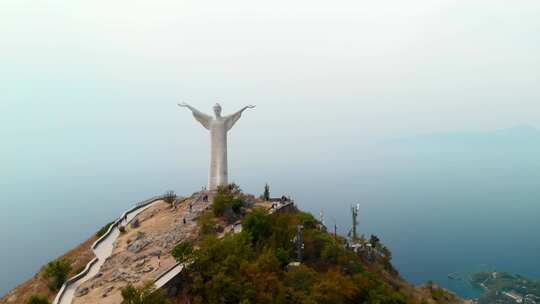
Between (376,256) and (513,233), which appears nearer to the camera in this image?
(376,256)

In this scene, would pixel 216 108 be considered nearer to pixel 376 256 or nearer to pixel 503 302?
pixel 376 256

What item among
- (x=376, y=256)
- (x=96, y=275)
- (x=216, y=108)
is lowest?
(x=376, y=256)

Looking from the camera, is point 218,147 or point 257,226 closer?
point 257,226

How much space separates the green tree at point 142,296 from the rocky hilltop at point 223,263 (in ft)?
0.12

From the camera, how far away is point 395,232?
166 metres

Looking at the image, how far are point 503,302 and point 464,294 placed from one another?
51.7ft

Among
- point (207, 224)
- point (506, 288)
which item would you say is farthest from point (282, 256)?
point (506, 288)

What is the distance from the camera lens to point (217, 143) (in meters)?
31.8

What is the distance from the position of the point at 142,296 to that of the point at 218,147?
18815 mm

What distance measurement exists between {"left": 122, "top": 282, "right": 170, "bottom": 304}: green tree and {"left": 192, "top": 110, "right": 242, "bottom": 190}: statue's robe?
687 inches

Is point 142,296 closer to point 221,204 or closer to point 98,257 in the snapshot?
point 98,257

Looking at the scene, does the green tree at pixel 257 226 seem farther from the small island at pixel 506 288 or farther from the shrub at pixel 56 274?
the small island at pixel 506 288

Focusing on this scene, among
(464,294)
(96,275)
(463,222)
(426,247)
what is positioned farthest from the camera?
(463,222)

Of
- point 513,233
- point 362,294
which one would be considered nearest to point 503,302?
point 362,294
